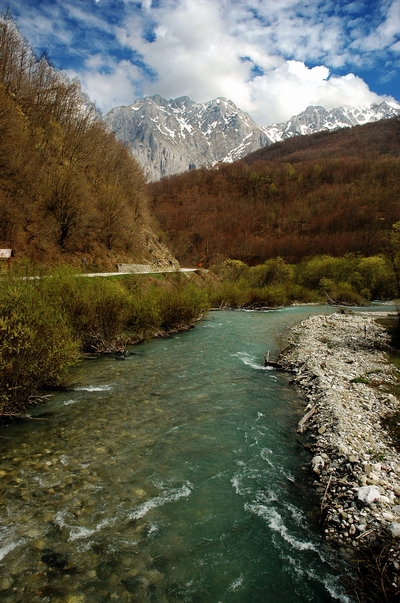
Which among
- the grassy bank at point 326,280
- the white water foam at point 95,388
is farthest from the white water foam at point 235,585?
the grassy bank at point 326,280

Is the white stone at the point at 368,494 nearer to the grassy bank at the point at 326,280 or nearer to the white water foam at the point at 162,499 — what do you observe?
the white water foam at the point at 162,499

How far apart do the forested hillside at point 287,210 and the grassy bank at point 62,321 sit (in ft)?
345

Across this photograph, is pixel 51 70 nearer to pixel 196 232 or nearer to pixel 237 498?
pixel 237 498

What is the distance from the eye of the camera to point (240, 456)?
8570mm

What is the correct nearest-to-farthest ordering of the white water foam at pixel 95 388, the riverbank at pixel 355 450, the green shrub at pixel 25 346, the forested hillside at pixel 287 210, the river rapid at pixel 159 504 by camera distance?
1. the river rapid at pixel 159 504
2. the riverbank at pixel 355 450
3. the green shrub at pixel 25 346
4. the white water foam at pixel 95 388
5. the forested hillside at pixel 287 210

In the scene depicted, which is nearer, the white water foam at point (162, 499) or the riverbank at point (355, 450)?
the riverbank at point (355, 450)

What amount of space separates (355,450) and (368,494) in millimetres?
1890

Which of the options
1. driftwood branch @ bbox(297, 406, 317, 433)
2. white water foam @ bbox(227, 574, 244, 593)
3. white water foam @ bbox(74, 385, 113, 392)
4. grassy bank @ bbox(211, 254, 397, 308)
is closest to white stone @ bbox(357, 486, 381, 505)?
white water foam @ bbox(227, 574, 244, 593)

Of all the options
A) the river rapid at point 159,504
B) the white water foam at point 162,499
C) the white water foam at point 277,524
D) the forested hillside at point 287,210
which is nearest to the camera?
the river rapid at point 159,504

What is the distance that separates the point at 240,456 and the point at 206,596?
12.7 ft

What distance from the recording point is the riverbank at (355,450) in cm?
562

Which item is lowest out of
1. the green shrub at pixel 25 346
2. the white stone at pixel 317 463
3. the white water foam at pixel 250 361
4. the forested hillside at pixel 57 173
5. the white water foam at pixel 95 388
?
the white water foam at pixel 250 361

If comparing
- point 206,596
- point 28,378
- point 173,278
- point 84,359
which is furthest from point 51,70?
point 206,596

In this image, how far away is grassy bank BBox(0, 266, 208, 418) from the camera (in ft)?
30.3
